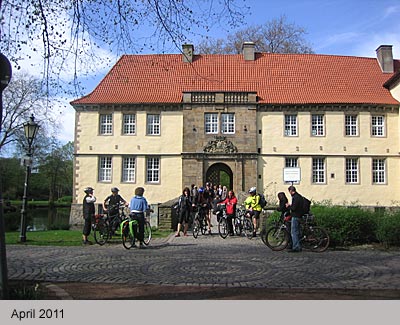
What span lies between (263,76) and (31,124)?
2092 cm

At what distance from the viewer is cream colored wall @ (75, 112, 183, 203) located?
92.7ft

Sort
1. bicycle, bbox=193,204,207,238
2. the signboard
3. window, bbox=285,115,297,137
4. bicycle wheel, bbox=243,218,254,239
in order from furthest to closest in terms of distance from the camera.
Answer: window, bbox=285,115,297,137 → the signboard → bicycle, bbox=193,204,207,238 → bicycle wheel, bbox=243,218,254,239

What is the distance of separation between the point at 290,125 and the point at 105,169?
13851mm

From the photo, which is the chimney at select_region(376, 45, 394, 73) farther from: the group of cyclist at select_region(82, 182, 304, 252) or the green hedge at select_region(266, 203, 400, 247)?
the green hedge at select_region(266, 203, 400, 247)

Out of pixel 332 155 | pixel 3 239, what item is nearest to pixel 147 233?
pixel 3 239

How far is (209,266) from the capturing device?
27.2ft

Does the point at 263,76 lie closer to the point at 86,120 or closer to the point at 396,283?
the point at 86,120

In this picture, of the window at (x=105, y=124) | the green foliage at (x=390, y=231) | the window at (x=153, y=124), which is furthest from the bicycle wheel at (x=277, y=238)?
the window at (x=105, y=124)

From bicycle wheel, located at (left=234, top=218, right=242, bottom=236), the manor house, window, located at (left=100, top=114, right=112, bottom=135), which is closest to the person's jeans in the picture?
bicycle wheel, located at (left=234, top=218, right=242, bottom=236)

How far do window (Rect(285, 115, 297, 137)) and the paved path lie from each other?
18.4 meters

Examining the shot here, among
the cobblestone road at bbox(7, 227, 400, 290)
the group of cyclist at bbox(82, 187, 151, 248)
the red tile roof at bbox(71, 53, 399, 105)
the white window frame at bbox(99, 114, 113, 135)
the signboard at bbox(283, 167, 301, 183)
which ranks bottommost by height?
the cobblestone road at bbox(7, 227, 400, 290)

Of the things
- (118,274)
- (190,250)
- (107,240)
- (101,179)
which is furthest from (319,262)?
(101,179)

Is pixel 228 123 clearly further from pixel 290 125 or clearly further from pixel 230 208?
pixel 230 208

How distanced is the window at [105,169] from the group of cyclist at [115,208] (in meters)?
15.9
